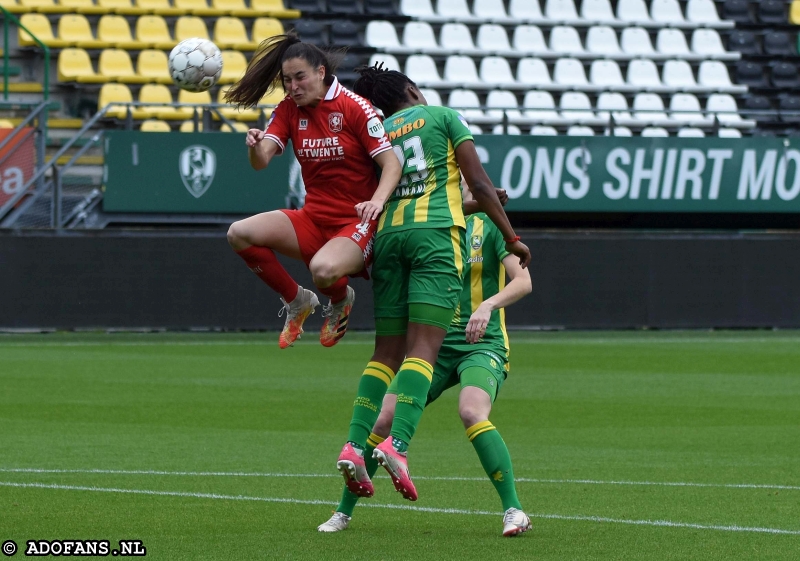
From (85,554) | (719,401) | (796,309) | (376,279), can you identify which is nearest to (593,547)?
(376,279)

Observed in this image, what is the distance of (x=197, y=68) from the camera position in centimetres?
702

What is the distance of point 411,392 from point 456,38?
1892 cm

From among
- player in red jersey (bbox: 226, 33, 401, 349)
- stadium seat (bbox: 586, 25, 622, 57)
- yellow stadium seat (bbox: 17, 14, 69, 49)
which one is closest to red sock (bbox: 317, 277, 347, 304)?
player in red jersey (bbox: 226, 33, 401, 349)

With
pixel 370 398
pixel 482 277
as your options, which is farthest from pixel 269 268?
pixel 370 398

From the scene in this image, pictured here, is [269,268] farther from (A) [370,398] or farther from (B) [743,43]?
(B) [743,43]

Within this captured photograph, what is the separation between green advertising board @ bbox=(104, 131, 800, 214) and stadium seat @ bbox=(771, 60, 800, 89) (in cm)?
444

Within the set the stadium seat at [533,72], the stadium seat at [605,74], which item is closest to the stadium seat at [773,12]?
the stadium seat at [605,74]

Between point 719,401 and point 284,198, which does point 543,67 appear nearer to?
point 284,198

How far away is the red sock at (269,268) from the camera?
6562 mm

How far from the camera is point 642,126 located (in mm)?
21891

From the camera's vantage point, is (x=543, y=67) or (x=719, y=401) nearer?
(x=719, y=401)

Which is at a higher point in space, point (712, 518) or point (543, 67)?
point (543, 67)

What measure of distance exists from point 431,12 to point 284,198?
23.7 feet

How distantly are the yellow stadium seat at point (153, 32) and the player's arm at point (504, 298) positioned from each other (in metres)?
16.8
